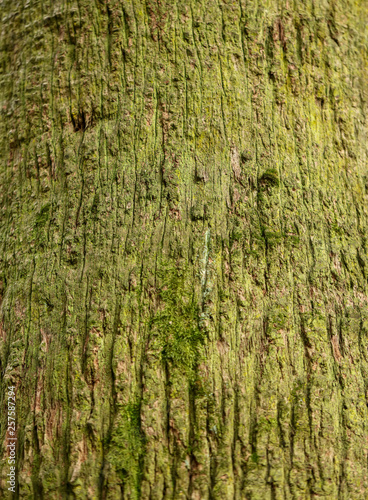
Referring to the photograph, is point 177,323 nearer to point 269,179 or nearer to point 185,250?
point 185,250

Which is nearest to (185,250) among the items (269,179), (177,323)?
(177,323)

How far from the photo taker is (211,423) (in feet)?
5.07

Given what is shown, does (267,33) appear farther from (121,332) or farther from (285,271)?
(121,332)

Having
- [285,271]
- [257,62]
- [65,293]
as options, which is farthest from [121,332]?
[257,62]

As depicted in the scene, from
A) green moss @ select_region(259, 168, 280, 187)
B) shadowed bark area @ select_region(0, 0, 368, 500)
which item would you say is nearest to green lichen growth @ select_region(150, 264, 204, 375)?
shadowed bark area @ select_region(0, 0, 368, 500)

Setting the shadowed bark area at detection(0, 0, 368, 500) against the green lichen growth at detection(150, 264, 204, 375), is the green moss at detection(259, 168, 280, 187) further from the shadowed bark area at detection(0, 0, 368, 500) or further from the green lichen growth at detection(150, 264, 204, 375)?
the green lichen growth at detection(150, 264, 204, 375)

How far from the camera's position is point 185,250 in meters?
1.68

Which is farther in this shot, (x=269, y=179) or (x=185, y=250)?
(x=269, y=179)

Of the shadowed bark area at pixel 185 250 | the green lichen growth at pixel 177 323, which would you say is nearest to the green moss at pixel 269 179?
the shadowed bark area at pixel 185 250

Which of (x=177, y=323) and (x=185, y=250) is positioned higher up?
(x=185, y=250)

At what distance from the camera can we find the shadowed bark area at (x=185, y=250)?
1542 mm

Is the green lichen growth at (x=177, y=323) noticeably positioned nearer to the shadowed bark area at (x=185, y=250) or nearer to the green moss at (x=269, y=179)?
the shadowed bark area at (x=185, y=250)

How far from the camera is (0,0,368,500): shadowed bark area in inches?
60.7

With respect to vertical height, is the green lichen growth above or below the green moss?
below
